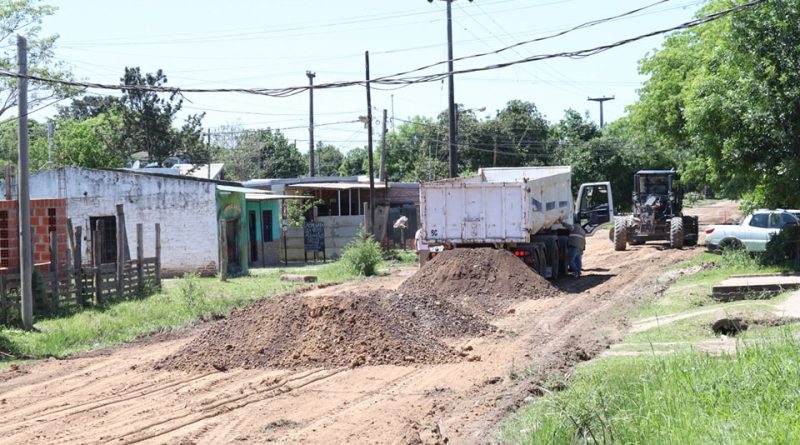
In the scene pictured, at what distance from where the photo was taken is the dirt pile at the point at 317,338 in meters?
14.9

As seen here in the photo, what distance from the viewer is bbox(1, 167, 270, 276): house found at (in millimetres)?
34375

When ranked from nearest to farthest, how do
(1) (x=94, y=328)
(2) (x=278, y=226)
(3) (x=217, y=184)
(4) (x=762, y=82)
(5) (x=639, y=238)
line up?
(1) (x=94, y=328) < (4) (x=762, y=82) < (3) (x=217, y=184) < (5) (x=639, y=238) < (2) (x=278, y=226)

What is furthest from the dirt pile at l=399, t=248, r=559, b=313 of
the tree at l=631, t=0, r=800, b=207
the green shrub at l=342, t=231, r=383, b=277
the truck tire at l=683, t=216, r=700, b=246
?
the truck tire at l=683, t=216, r=700, b=246

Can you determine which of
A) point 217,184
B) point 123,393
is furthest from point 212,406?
point 217,184

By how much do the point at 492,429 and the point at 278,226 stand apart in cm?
3390

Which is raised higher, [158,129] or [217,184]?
[158,129]

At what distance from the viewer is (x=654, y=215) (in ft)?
128

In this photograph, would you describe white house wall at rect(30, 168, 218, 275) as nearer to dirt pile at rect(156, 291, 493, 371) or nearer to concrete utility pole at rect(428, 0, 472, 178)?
concrete utility pole at rect(428, 0, 472, 178)

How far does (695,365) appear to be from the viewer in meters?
9.90

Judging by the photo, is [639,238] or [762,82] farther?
[639,238]

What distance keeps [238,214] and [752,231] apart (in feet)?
58.7

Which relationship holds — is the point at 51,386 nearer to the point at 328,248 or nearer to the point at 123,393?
the point at 123,393

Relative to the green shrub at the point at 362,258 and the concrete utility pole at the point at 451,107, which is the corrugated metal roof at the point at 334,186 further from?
the green shrub at the point at 362,258

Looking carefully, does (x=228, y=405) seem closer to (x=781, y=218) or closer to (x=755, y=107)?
(x=755, y=107)
